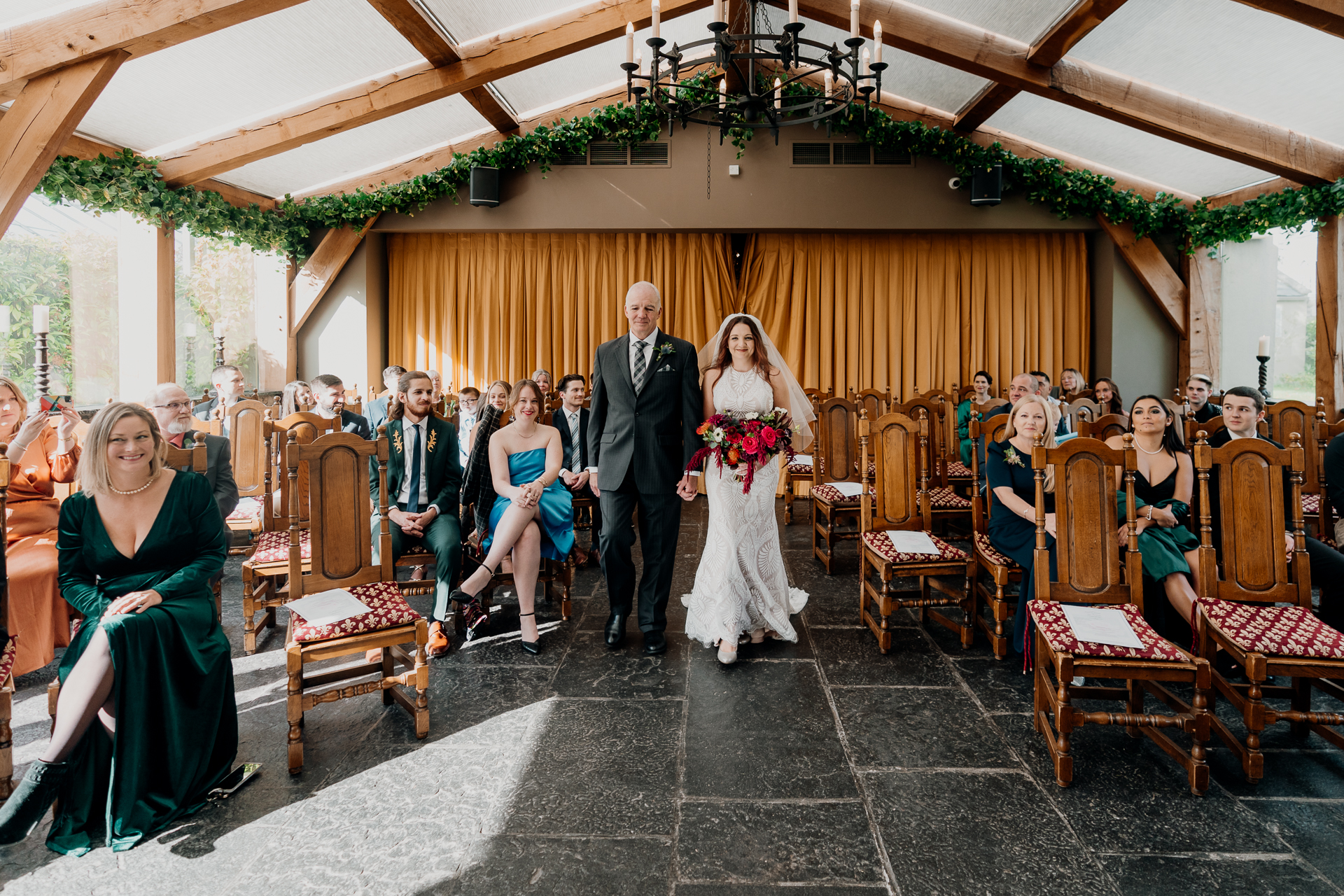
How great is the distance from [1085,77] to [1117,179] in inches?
77.8

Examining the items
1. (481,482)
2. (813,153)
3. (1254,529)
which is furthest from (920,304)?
(481,482)

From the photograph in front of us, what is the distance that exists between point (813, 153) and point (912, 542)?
4.87 metres

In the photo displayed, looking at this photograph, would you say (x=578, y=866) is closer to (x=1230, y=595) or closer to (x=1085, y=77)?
(x=1230, y=595)

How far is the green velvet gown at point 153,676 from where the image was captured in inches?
82.4

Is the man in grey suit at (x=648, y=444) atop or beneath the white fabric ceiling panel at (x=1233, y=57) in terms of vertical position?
beneath

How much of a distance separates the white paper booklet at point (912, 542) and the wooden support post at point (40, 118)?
4.78 m

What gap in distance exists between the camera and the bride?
11.2ft

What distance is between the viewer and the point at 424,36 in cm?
494

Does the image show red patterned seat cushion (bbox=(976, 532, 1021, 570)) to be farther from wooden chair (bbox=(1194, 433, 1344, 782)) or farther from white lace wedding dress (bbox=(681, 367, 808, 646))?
white lace wedding dress (bbox=(681, 367, 808, 646))

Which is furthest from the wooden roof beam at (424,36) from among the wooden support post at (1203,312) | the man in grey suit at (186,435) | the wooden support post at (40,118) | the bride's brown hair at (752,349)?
the wooden support post at (1203,312)

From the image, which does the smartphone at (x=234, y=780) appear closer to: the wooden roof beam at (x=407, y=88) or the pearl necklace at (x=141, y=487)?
the pearl necklace at (x=141, y=487)

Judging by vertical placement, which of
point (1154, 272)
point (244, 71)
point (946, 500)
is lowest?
point (946, 500)

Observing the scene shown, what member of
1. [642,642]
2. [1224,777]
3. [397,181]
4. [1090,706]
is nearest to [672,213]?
[397,181]

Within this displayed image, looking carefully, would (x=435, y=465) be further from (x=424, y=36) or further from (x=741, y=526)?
(x=424, y=36)
